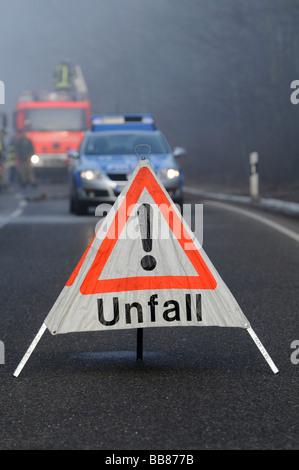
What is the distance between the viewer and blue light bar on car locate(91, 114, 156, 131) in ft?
75.4

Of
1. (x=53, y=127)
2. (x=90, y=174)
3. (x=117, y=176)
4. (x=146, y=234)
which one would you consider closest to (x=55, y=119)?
(x=53, y=127)

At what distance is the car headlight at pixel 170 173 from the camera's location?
19797mm

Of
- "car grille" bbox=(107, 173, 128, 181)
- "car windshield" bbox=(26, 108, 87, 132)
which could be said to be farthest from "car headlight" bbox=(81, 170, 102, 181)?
"car windshield" bbox=(26, 108, 87, 132)

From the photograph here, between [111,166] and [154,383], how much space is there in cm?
1432

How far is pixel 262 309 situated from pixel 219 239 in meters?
6.45

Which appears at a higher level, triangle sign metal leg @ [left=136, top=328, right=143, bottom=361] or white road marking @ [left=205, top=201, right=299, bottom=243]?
triangle sign metal leg @ [left=136, top=328, right=143, bottom=361]

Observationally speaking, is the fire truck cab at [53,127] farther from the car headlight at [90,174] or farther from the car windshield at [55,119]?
the car headlight at [90,174]

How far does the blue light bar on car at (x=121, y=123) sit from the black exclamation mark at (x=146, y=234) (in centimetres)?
1677

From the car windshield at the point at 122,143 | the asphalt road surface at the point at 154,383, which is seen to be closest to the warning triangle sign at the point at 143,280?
the asphalt road surface at the point at 154,383

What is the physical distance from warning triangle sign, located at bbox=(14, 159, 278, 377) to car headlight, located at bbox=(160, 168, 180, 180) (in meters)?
13.6

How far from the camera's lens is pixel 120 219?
6.09 metres

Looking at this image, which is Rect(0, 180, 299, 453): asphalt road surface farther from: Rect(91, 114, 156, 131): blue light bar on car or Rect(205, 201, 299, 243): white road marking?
Rect(91, 114, 156, 131): blue light bar on car
